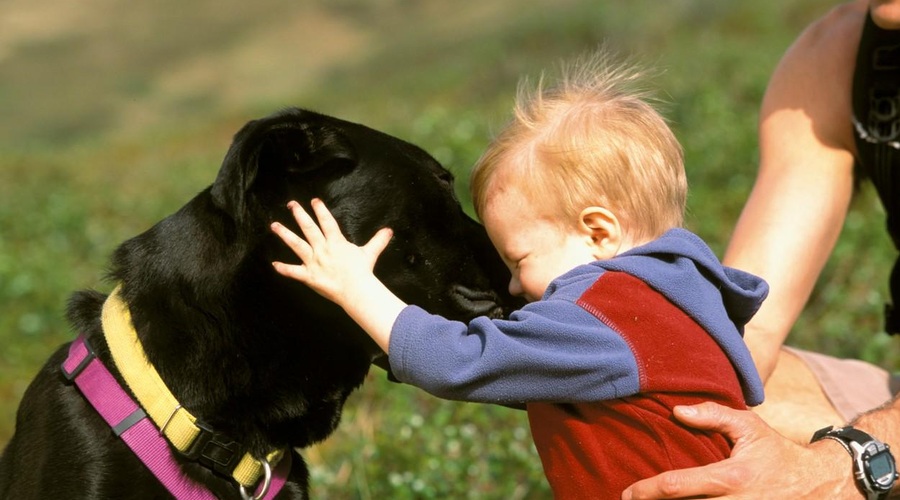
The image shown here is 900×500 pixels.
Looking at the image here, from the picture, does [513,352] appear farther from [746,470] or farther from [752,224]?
[752,224]

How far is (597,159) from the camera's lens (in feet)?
8.11

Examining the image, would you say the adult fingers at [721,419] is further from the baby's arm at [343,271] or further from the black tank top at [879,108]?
the black tank top at [879,108]

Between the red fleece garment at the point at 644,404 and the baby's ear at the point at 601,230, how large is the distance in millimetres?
166

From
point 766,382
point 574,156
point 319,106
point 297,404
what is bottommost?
point 319,106

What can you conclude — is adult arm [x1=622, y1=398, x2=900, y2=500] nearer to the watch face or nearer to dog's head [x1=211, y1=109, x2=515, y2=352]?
the watch face

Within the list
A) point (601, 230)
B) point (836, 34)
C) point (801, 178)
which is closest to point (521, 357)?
point (601, 230)

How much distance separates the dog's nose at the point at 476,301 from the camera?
2.87 metres

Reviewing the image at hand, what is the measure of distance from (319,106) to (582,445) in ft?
49.5

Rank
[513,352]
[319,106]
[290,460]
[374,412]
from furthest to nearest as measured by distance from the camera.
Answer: [319,106] → [374,412] → [290,460] → [513,352]

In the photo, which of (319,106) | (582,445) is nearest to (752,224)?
(582,445)

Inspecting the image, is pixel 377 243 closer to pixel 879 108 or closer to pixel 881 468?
pixel 881 468

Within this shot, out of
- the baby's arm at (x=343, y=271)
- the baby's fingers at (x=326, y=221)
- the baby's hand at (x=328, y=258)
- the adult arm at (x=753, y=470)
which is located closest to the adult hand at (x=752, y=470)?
the adult arm at (x=753, y=470)

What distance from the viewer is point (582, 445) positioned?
7.75 feet

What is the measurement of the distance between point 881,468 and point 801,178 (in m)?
1.13
